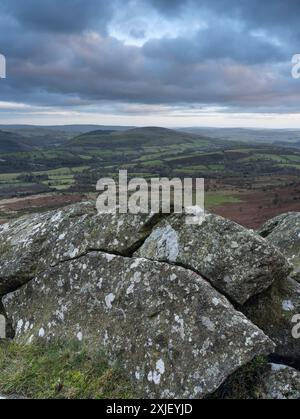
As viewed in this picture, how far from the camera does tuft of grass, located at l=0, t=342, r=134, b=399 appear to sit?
7238 millimetres

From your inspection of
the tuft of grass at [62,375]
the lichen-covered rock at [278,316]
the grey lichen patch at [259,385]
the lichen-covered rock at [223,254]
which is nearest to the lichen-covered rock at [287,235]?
the lichen-covered rock at [278,316]

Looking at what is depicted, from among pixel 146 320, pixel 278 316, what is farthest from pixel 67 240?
pixel 278 316

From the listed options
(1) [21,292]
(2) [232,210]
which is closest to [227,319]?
(1) [21,292]

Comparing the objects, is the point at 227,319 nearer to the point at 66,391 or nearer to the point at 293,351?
the point at 293,351

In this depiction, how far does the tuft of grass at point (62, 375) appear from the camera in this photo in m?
7.24

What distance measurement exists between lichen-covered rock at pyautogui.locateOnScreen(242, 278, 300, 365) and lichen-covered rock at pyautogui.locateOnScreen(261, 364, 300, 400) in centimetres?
108

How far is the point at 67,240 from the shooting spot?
10.2 metres

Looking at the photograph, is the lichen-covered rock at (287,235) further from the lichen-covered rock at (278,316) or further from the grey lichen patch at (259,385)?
the grey lichen patch at (259,385)

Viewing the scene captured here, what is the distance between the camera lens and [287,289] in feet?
30.4

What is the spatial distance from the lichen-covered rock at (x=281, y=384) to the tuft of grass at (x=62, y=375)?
2.38 meters

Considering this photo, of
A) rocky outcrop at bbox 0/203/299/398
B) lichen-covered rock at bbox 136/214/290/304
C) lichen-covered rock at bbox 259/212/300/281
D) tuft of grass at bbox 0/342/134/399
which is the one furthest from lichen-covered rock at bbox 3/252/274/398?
lichen-covered rock at bbox 259/212/300/281

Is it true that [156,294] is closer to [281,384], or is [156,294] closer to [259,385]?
[259,385]

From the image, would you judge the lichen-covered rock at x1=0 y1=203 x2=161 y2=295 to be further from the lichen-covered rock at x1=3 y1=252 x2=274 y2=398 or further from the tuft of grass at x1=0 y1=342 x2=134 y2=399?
the tuft of grass at x1=0 y1=342 x2=134 y2=399
